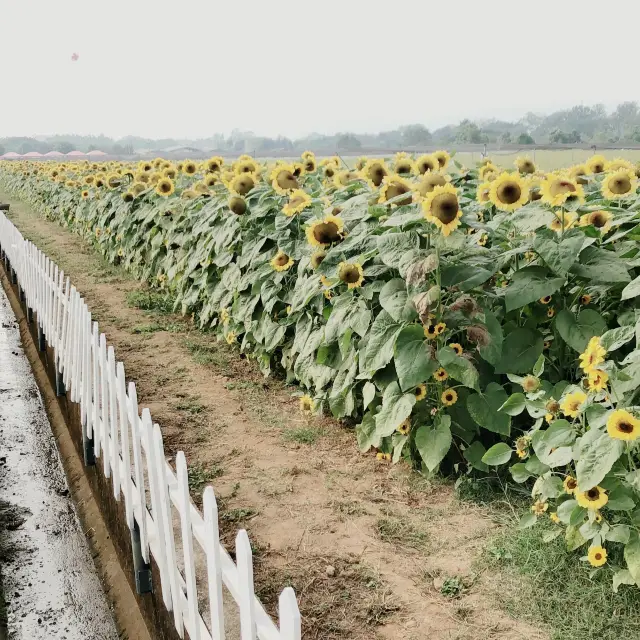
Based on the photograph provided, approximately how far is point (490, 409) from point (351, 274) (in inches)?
36.8

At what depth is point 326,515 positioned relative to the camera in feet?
11.5

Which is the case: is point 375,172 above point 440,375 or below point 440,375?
above

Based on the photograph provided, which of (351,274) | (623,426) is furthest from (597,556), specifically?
(351,274)

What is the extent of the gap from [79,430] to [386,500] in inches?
88.9

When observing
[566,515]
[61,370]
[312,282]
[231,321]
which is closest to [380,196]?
[312,282]

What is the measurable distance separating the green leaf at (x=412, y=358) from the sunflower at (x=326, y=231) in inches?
33.0

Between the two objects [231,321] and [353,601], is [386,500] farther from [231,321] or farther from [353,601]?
[231,321]

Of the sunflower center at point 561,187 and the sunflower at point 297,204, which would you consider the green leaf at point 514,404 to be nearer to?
the sunflower center at point 561,187

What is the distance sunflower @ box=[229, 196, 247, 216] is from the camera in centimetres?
578

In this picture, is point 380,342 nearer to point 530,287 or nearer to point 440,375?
point 440,375

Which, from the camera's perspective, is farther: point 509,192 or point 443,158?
point 443,158

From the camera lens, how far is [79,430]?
492cm

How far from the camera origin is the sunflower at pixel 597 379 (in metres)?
2.68

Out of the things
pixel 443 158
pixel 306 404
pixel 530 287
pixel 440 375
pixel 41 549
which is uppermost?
pixel 443 158
